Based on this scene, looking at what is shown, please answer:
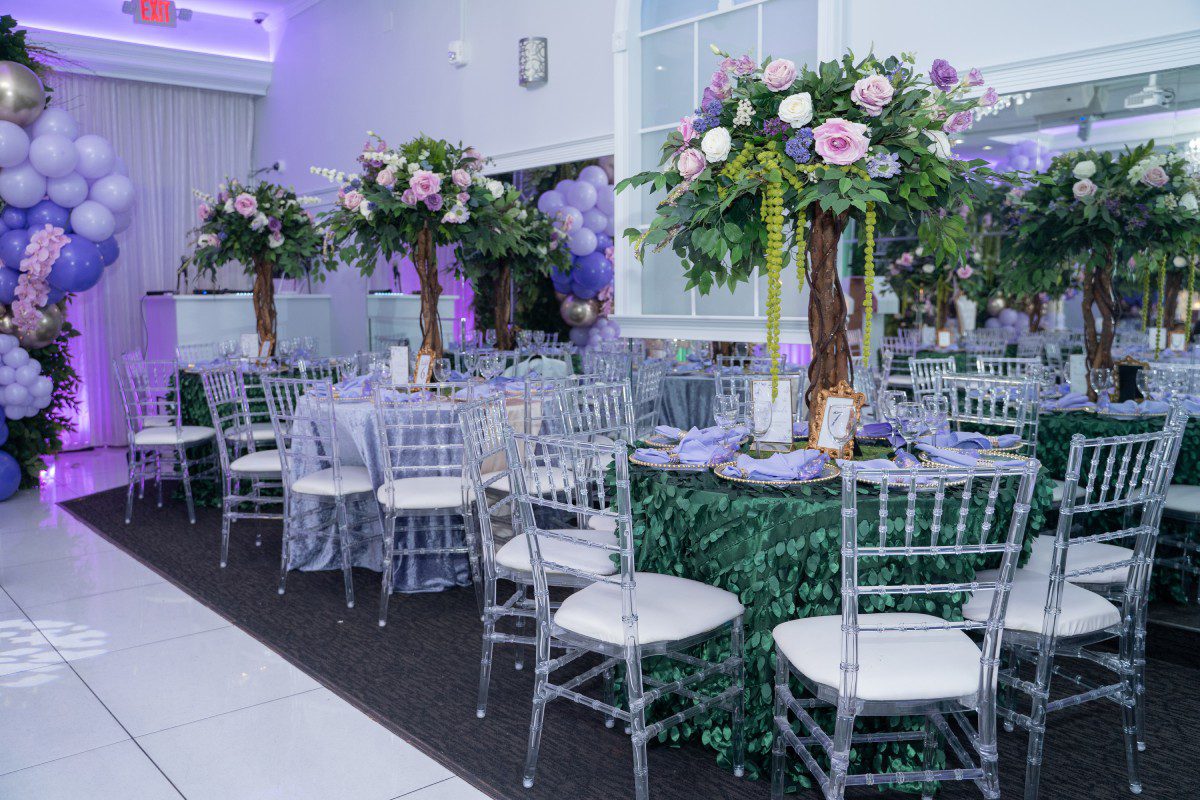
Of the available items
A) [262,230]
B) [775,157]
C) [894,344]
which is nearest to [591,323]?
[894,344]

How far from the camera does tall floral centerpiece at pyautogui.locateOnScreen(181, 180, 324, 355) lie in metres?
6.82

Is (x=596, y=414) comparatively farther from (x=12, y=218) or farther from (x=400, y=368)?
(x=12, y=218)

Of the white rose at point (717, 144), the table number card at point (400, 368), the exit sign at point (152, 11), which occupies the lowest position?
the table number card at point (400, 368)

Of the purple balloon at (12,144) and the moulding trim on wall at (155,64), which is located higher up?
the moulding trim on wall at (155,64)

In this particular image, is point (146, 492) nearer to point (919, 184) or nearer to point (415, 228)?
point (415, 228)

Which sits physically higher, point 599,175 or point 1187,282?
point 599,175

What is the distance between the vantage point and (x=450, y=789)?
2732 mm

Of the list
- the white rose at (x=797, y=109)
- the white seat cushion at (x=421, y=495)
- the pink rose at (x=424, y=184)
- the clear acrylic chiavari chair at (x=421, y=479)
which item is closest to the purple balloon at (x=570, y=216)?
the pink rose at (x=424, y=184)

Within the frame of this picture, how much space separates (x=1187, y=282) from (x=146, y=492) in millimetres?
7104

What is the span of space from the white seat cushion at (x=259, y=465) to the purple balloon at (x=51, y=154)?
2638 mm

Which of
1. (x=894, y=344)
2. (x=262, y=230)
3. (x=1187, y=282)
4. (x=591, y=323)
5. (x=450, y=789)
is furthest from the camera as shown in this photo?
(x=591, y=323)

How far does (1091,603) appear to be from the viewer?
2605 mm

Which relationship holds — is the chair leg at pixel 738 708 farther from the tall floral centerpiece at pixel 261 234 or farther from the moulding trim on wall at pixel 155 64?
the moulding trim on wall at pixel 155 64

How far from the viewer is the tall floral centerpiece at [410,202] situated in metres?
4.84
